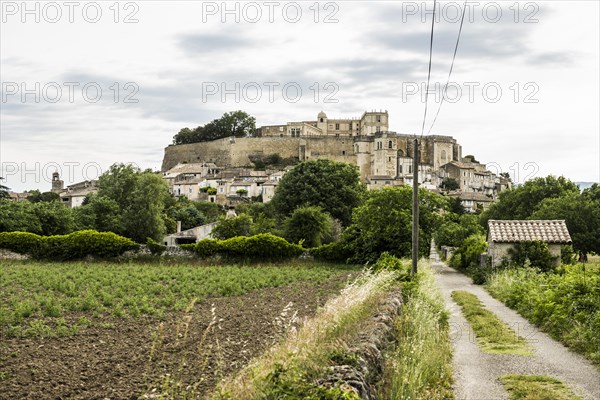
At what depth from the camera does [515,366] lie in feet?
39.5

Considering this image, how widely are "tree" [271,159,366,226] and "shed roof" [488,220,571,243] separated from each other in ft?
117

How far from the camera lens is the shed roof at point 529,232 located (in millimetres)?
28844

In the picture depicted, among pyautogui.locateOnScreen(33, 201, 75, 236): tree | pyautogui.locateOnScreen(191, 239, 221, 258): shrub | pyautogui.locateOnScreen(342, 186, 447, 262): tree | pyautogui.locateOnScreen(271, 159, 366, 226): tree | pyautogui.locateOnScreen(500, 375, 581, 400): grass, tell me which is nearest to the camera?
pyautogui.locateOnScreen(500, 375, 581, 400): grass

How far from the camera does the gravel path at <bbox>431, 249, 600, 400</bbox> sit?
10297 millimetres

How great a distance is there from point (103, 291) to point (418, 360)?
12.9m

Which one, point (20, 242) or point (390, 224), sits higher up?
point (390, 224)

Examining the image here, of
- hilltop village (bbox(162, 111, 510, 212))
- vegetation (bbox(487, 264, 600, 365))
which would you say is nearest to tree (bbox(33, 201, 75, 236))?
vegetation (bbox(487, 264, 600, 365))

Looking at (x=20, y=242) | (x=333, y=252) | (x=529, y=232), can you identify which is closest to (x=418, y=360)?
(x=529, y=232)

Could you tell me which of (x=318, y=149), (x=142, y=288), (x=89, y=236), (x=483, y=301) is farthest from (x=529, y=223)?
(x=318, y=149)

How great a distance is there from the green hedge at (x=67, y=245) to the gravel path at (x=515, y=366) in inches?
1008

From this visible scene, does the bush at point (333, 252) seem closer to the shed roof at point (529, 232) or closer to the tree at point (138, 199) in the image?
the shed roof at point (529, 232)

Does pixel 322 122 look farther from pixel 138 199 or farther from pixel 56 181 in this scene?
pixel 138 199

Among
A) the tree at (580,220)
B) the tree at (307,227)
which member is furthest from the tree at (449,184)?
the tree at (307,227)

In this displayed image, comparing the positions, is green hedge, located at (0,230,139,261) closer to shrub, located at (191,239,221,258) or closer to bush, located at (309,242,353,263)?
shrub, located at (191,239,221,258)
